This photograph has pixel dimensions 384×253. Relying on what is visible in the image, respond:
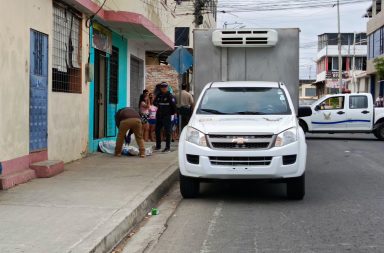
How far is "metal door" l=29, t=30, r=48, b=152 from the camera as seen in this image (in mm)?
9891

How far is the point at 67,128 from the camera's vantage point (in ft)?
39.0

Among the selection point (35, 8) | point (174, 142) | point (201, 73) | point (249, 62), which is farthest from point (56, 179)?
point (174, 142)

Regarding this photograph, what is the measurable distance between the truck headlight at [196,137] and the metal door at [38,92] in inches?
123

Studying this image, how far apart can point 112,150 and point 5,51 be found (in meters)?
5.72

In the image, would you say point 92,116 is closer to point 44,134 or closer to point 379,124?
point 44,134

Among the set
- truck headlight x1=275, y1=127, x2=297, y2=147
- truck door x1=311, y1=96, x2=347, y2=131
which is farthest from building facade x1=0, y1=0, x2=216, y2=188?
truck door x1=311, y1=96, x2=347, y2=131

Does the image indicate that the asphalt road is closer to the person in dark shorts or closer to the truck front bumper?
the truck front bumper

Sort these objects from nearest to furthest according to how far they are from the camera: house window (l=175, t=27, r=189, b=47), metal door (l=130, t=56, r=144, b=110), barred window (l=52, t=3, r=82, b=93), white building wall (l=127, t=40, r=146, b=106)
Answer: barred window (l=52, t=3, r=82, b=93) → white building wall (l=127, t=40, r=146, b=106) → metal door (l=130, t=56, r=144, b=110) → house window (l=175, t=27, r=189, b=47)

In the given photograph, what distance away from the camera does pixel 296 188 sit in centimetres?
848

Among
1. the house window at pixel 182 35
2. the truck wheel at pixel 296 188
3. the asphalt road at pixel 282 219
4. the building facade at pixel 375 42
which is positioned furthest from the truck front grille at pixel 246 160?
the building facade at pixel 375 42

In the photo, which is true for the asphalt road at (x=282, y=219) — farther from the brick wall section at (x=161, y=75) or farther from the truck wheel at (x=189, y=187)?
the brick wall section at (x=161, y=75)

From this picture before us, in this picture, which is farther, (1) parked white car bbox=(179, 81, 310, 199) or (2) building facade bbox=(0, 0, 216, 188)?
(2) building facade bbox=(0, 0, 216, 188)

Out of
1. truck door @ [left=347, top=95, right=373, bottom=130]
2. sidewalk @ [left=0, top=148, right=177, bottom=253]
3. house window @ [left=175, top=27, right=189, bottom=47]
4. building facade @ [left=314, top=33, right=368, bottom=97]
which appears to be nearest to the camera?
sidewalk @ [left=0, top=148, right=177, bottom=253]

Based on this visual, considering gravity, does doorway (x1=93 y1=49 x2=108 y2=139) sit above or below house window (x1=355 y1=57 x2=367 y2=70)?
below
